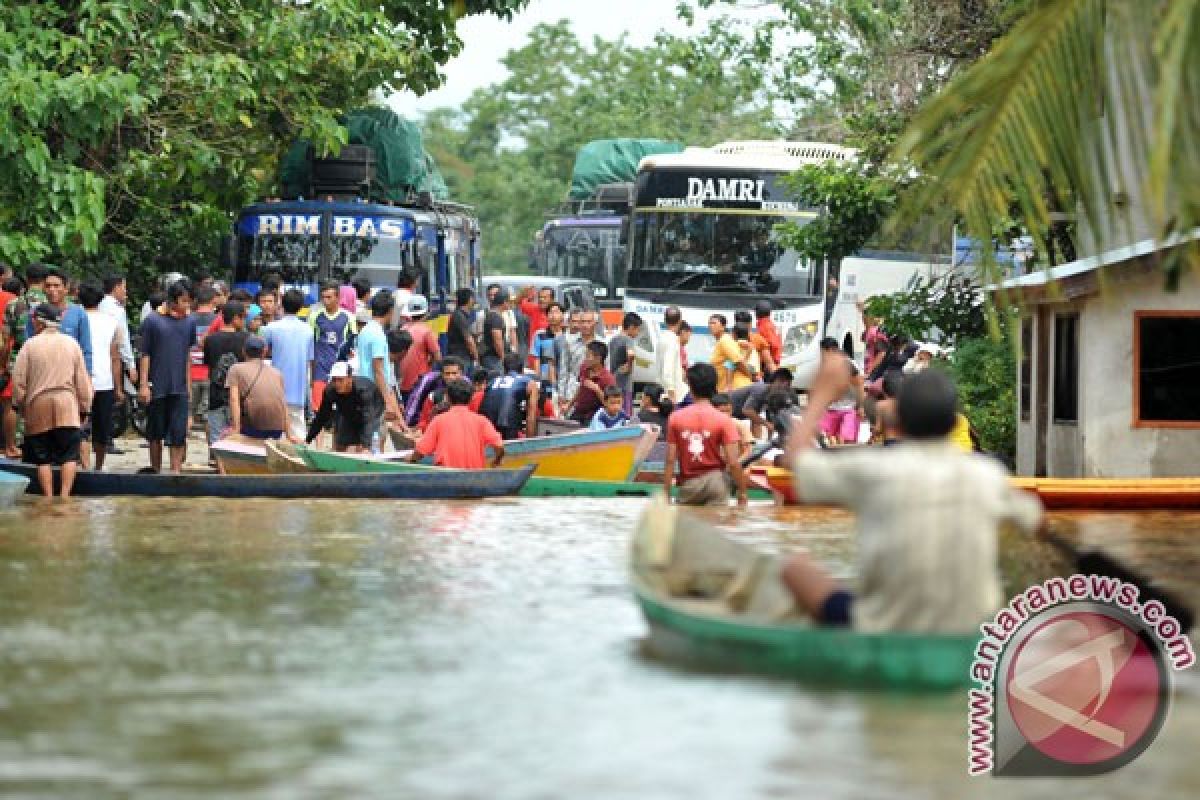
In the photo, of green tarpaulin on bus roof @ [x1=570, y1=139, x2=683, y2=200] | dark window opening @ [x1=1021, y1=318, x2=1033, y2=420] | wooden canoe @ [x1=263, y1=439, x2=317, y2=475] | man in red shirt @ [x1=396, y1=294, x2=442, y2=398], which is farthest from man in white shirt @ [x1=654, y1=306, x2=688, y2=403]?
green tarpaulin on bus roof @ [x1=570, y1=139, x2=683, y2=200]

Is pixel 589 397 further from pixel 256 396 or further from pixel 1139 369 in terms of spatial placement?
pixel 1139 369

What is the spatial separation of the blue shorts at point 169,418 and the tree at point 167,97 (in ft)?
10.8

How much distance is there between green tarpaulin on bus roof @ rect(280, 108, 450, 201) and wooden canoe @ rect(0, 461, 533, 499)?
12459 millimetres

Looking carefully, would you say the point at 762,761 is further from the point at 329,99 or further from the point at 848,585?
the point at 329,99

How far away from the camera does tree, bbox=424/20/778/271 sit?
76.1 metres

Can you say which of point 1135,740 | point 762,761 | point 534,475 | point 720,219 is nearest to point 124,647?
point 762,761

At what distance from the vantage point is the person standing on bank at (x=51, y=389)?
17.9m

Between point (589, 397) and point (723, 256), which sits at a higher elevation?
point (723, 256)

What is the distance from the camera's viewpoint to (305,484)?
731 inches

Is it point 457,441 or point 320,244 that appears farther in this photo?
point 320,244

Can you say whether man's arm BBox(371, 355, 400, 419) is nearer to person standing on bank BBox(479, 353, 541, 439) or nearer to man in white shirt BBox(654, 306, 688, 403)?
person standing on bank BBox(479, 353, 541, 439)

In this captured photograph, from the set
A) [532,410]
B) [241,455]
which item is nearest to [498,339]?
[532,410]

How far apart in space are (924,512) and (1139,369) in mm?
11502

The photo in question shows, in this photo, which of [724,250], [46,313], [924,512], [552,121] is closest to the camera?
[924,512]
